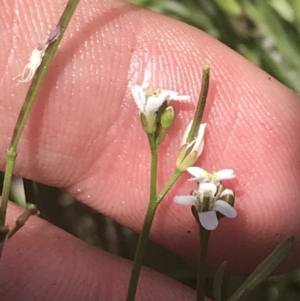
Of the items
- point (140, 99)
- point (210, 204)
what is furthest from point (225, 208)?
point (140, 99)

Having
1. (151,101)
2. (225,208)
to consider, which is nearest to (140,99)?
(151,101)

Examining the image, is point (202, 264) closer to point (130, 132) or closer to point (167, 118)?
point (167, 118)

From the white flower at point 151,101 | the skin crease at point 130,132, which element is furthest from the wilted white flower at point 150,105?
the skin crease at point 130,132

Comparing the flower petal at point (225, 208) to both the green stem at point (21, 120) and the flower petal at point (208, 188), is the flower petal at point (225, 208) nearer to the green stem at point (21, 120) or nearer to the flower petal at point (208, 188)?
the flower petal at point (208, 188)

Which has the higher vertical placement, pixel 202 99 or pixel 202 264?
pixel 202 99

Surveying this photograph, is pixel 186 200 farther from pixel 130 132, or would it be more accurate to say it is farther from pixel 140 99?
pixel 130 132

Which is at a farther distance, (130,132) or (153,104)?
(130,132)

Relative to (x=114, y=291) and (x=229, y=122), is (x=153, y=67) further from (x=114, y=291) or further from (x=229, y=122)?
(x=114, y=291)
